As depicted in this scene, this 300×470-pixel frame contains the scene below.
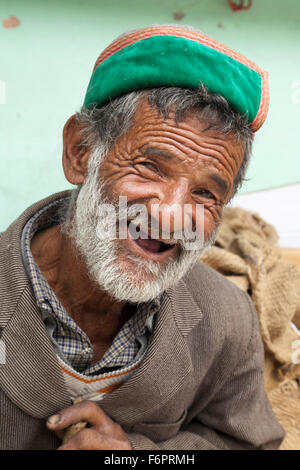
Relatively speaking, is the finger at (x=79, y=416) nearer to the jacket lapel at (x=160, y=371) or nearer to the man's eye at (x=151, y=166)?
the jacket lapel at (x=160, y=371)

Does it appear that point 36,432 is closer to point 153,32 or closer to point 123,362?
point 123,362

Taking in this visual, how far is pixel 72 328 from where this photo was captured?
1276 mm

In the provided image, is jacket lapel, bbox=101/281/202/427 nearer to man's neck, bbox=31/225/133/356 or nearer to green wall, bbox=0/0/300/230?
man's neck, bbox=31/225/133/356

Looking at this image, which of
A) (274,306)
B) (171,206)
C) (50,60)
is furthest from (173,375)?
(50,60)

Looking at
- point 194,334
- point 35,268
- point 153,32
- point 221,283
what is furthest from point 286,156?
point 35,268

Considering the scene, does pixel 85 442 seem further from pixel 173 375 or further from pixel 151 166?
pixel 151 166

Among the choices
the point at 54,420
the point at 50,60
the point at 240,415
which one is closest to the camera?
the point at 54,420

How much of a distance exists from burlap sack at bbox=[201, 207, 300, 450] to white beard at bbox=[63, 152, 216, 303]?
90 cm

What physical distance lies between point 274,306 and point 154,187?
1.26 meters

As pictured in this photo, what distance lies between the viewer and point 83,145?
1339 mm

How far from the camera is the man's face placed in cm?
115

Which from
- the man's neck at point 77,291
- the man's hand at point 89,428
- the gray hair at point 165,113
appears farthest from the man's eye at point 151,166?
the man's hand at point 89,428

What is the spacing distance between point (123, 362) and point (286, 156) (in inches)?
81.6

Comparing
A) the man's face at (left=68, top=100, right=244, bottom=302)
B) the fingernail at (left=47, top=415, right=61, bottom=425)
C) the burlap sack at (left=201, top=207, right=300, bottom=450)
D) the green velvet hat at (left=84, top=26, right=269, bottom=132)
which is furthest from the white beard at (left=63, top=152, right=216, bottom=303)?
the burlap sack at (left=201, top=207, right=300, bottom=450)
